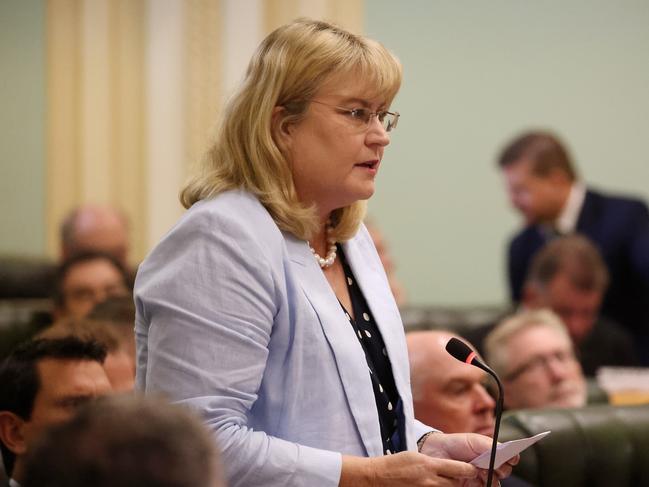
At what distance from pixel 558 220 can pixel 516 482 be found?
4.24 meters

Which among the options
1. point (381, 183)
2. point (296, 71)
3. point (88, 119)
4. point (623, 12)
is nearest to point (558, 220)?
point (381, 183)

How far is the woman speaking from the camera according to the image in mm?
1827

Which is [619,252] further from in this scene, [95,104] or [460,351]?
[460,351]

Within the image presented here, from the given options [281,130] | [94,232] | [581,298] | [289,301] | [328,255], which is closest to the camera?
[289,301]

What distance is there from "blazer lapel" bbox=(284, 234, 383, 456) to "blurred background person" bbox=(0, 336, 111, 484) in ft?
2.68

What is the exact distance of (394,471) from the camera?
1860 millimetres

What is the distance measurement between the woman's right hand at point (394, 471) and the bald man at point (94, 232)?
4.66m

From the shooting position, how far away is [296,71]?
6.56ft

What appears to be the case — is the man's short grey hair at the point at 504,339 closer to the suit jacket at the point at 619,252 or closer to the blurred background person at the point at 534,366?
the blurred background person at the point at 534,366

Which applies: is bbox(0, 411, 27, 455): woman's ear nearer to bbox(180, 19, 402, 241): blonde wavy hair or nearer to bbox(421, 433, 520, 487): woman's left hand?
bbox(180, 19, 402, 241): blonde wavy hair

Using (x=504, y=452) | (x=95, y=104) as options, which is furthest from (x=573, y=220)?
(x=504, y=452)

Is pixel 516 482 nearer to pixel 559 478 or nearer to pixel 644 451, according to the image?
pixel 559 478

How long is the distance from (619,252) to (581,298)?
1.07 m

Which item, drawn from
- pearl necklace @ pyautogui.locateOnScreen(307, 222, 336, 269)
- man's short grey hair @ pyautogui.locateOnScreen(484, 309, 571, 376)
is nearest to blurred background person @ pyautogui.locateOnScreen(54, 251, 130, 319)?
man's short grey hair @ pyautogui.locateOnScreen(484, 309, 571, 376)
